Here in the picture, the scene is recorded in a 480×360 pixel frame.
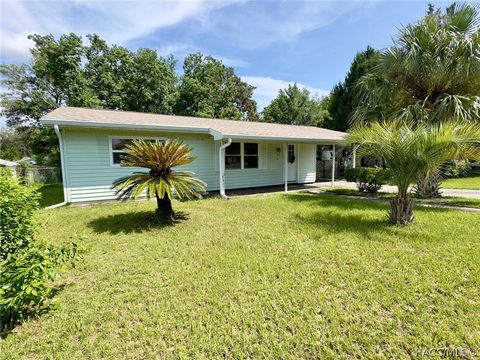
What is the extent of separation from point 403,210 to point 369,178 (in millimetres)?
4665

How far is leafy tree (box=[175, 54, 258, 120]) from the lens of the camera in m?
24.5

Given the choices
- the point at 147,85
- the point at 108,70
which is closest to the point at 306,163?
the point at 147,85

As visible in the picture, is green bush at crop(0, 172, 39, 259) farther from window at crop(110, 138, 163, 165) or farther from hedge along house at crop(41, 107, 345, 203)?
window at crop(110, 138, 163, 165)

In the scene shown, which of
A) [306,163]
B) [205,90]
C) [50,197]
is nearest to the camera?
[50,197]

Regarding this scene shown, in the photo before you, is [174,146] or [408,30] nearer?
[174,146]

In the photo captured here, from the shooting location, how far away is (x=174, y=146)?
5855 mm

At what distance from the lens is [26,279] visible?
2.44 m

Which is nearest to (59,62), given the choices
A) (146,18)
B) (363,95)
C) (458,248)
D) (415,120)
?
(146,18)

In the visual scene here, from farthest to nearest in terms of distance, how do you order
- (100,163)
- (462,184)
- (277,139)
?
(462,184) < (277,139) < (100,163)

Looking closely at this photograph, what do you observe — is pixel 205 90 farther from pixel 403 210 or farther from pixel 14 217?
pixel 14 217

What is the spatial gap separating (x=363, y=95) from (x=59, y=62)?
23.7 meters

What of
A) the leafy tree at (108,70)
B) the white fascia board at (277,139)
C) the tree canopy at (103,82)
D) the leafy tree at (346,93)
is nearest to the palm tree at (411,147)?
the white fascia board at (277,139)

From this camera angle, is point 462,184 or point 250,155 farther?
point 462,184

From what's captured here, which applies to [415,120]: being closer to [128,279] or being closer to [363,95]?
[363,95]
